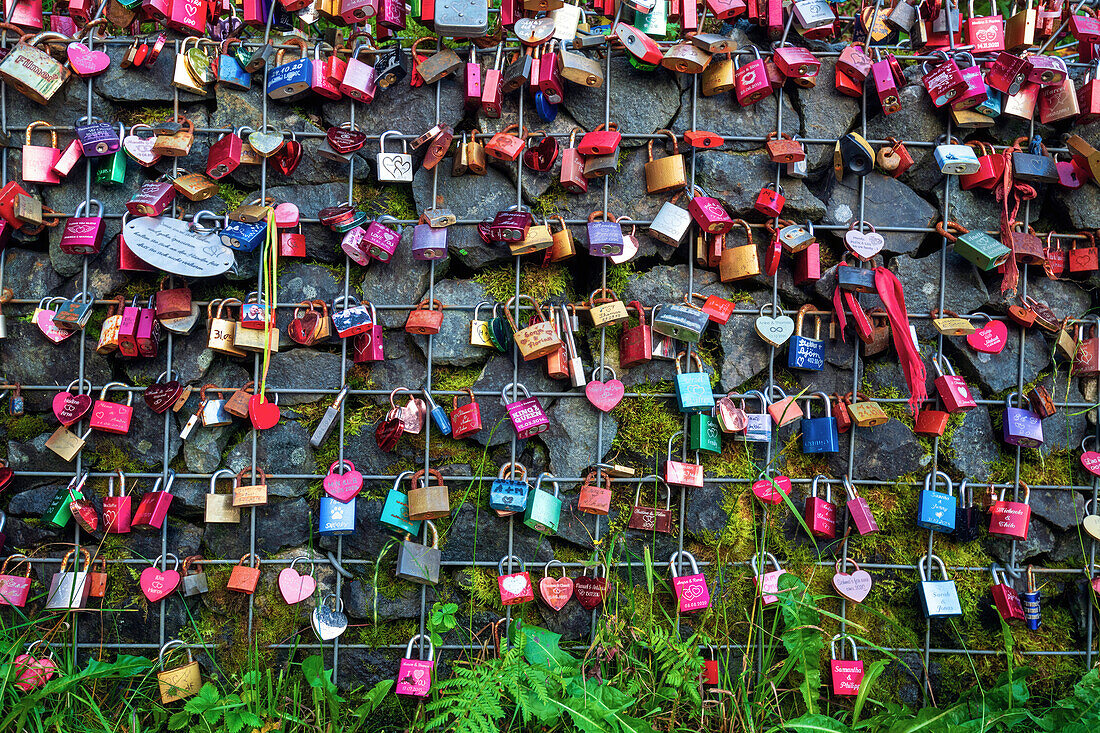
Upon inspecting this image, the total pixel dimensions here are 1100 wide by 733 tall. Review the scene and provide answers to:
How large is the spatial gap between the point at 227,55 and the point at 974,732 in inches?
160

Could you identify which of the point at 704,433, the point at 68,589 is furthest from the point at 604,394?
the point at 68,589

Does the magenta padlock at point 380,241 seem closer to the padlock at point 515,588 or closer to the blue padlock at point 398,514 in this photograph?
the blue padlock at point 398,514

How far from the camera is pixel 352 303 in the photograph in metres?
2.85

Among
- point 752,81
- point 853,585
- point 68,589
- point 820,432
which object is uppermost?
point 752,81

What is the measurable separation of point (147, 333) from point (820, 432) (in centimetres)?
287

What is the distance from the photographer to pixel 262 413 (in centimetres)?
271

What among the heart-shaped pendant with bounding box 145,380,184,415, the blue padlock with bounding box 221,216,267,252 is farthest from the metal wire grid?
the blue padlock with bounding box 221,216,267,252

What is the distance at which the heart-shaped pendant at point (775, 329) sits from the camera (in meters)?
2.80

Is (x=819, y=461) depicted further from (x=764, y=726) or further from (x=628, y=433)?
(x=764, y=726)

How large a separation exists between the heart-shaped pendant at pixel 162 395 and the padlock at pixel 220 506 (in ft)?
1.15

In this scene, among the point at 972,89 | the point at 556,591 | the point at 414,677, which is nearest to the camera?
the point at 414,677

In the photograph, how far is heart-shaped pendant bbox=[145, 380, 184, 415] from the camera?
2727 mm

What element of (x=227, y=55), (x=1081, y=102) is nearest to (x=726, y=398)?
(x=1081, y=102)

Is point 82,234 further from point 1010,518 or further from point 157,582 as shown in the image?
point 1010,518
